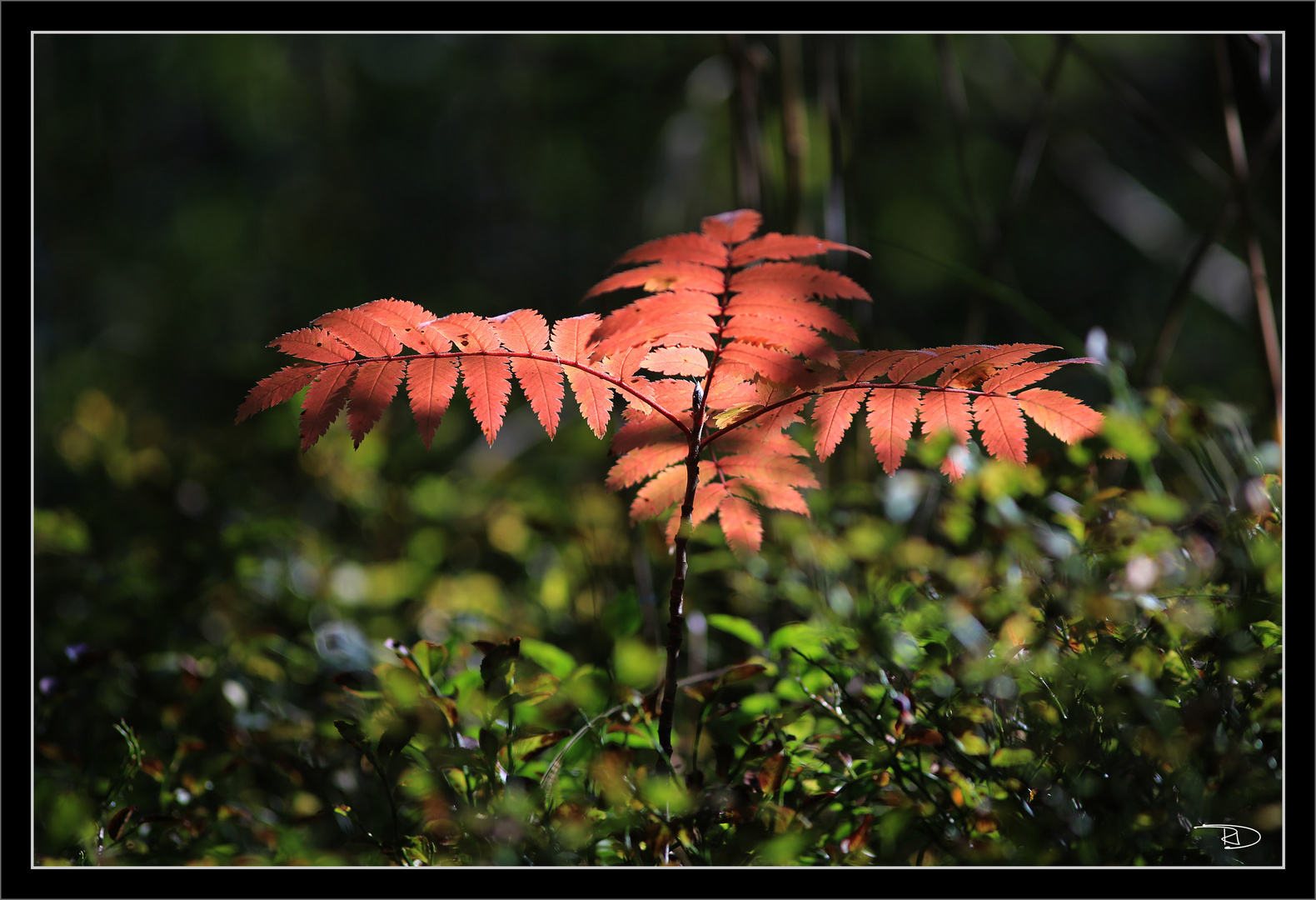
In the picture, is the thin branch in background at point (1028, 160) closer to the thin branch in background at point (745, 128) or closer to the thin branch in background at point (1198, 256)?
the thin branch in background at point (1198, 256)

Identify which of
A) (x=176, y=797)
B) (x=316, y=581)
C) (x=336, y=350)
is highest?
(x=336, y=350)

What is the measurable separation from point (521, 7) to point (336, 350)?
16.7 inches

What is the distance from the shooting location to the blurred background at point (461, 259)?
124cm

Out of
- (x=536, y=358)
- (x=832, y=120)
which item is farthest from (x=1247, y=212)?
(x=536, y=358)

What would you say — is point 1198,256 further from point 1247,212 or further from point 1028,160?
point 1028,160

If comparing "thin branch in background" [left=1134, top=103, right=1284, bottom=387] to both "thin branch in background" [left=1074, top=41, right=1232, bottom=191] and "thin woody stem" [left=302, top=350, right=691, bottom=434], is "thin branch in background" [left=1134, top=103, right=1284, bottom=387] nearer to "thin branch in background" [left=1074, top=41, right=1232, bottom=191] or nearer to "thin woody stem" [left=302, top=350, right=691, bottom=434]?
"thin branch in background" [left=1074, top=41, right=1232, bottom=191]

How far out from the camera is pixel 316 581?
1.45 metres

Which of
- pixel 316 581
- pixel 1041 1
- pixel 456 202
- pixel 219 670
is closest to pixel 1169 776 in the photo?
pixel 1041 1

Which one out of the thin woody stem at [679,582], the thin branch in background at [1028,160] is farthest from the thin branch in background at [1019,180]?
the thin woody stem at [679,582]

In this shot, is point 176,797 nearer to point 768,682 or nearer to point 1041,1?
point 768,682
